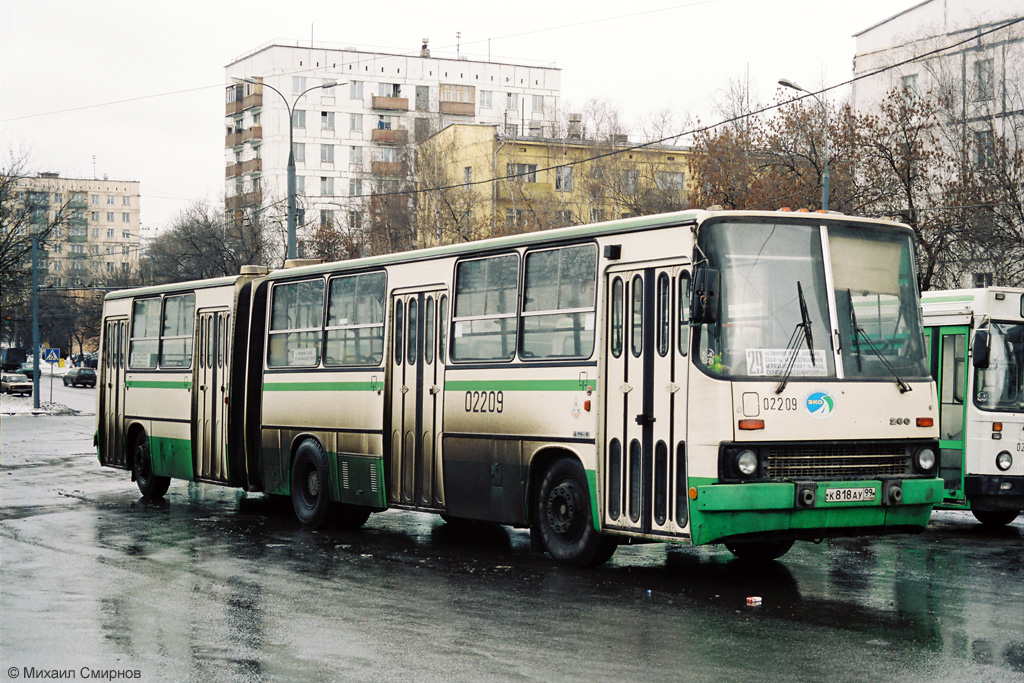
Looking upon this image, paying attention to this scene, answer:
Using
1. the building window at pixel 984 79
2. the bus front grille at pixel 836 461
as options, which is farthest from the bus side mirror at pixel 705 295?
the building window at pixel 984 79

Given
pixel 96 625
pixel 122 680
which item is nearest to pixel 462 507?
pixel 96 625

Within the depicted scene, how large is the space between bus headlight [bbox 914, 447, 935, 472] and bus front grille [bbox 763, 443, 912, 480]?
0.09 m

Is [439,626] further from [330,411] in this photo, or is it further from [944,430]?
[944,430]

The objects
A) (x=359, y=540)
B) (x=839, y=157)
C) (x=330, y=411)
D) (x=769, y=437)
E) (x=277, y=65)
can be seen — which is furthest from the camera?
(x=277, y=65)

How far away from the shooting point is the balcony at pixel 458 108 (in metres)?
98.4

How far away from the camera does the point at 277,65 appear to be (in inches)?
3740

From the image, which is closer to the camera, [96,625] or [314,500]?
[96,625]

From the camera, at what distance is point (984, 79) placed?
39844mm

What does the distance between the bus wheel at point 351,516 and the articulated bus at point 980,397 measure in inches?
264

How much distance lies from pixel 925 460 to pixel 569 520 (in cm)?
303

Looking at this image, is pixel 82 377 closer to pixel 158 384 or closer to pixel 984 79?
pixel 984 79

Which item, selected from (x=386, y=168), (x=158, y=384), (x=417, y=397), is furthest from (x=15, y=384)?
(x=417, y=397)

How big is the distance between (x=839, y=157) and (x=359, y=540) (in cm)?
2442

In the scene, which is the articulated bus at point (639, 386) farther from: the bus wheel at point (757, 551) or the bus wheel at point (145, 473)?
the bus wheel at point (145, 473)
